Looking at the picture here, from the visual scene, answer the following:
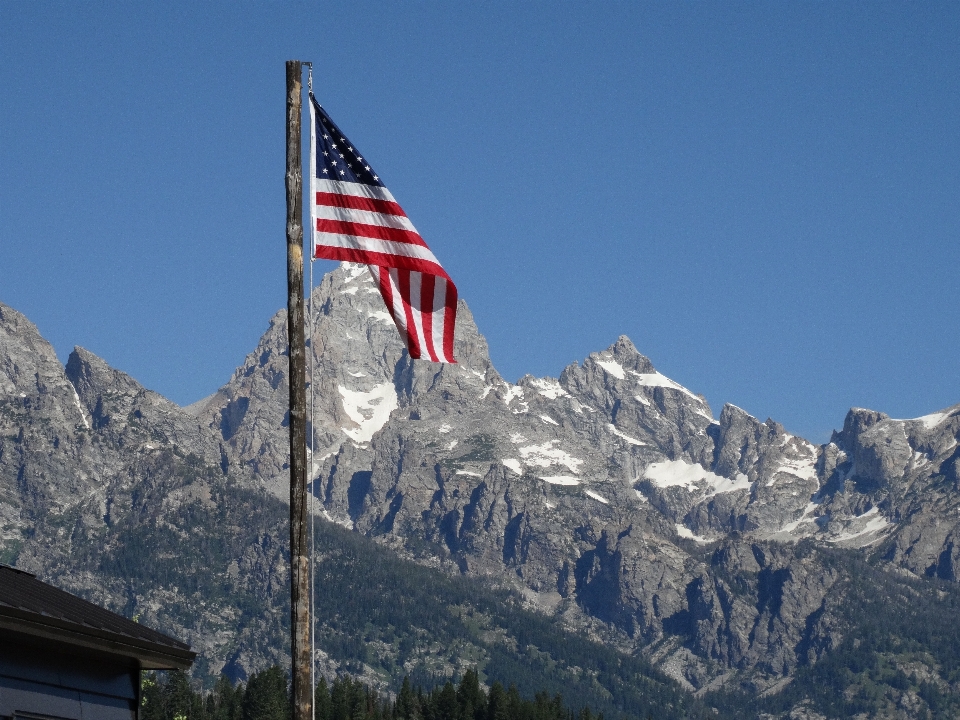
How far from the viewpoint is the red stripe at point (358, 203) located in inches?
1129

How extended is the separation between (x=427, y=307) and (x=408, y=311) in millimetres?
452

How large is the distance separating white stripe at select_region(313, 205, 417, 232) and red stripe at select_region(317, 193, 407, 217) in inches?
2.1

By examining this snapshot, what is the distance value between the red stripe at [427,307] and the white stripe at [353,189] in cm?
175

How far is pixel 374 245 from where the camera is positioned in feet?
94.9

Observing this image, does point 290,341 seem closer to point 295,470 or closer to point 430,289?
point 295,470

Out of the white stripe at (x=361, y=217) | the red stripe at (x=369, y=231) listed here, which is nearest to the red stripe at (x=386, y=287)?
the red stripe at (x=369, y=231)

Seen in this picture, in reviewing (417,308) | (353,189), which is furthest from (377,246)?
(417,308)

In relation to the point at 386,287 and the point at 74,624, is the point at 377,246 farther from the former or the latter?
the point at 74,624

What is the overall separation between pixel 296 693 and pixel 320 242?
7.44m

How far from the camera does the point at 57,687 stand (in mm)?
26500

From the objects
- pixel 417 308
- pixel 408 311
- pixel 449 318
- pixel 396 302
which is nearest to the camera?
pixel 396 302

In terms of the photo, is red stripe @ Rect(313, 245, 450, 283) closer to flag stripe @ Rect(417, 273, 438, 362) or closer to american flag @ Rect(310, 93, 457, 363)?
american flag @ Rect(310, 93, 457, 363)

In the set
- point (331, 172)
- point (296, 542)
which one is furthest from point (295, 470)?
point (331, 172)

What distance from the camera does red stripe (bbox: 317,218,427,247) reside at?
28578 mm
